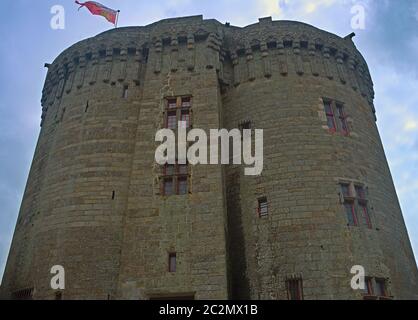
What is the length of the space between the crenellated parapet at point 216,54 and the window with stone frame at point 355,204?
254 inches

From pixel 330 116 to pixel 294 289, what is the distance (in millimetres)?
8902

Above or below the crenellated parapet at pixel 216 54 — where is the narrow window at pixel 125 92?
below

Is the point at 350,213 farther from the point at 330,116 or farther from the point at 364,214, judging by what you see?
the point at 330,116

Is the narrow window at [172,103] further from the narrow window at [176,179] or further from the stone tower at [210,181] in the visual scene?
the narrow window at [176,179]

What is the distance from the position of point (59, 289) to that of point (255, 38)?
52.1ft

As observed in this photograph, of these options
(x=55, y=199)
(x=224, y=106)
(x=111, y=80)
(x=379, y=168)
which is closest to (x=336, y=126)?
(x=379, y=168)

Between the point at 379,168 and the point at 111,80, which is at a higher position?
the point at 111,80

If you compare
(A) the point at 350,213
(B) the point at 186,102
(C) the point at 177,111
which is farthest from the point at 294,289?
(B) the point at 186,102

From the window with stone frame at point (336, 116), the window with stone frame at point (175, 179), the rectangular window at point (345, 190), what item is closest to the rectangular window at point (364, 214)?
the rectangular window at point (345, 190)

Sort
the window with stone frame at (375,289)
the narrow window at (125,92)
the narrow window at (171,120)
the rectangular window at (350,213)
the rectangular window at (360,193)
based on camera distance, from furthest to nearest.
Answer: the narrow window at (125,92), the narrow window at (171,120), the rectangular window at (360,193), the rectangular window at (350,213), the window with stone frame at (375,289)

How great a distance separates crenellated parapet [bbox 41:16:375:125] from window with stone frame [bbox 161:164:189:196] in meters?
5.78

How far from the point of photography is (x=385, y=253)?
16484 mm

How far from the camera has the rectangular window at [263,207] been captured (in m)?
17.1
